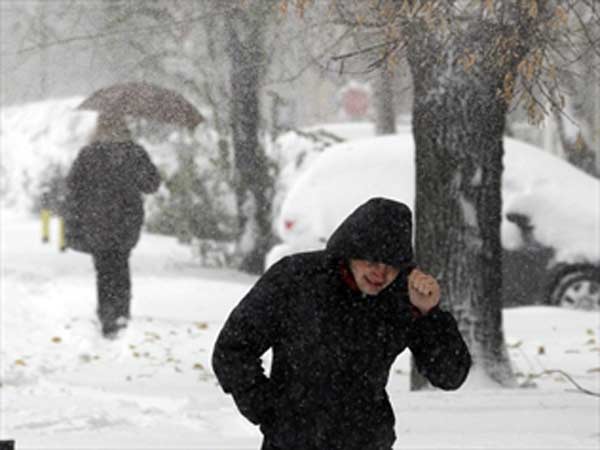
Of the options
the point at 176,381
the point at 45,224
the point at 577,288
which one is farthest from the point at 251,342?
the point at 45,224

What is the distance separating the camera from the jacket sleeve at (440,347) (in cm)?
394

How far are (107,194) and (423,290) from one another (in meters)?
8.25

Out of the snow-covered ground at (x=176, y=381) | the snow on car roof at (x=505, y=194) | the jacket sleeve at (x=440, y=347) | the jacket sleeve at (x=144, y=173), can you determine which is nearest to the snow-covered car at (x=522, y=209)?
the snow on car roof at (x=505, y=194)

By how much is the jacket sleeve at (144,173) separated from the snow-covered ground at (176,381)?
1334 mm

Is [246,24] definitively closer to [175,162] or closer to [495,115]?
[495,115]

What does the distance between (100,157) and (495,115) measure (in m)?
3.79

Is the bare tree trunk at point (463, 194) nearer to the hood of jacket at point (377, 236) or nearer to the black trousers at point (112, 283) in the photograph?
the black trousers at point (112, 283)

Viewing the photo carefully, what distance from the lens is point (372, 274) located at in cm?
387

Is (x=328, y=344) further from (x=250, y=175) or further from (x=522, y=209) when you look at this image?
(x=250, y=175)

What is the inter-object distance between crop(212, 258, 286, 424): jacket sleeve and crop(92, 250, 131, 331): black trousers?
318 inches

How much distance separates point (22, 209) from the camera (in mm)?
28969

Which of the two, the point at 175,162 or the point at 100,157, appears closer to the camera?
the point at 100,157

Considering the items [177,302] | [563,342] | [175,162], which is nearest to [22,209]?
[175,162]

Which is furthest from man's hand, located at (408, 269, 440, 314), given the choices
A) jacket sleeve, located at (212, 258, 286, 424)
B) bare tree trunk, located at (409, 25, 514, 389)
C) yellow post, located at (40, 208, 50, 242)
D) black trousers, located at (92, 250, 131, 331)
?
yellow post, located at (40, 208, 50, 242)
